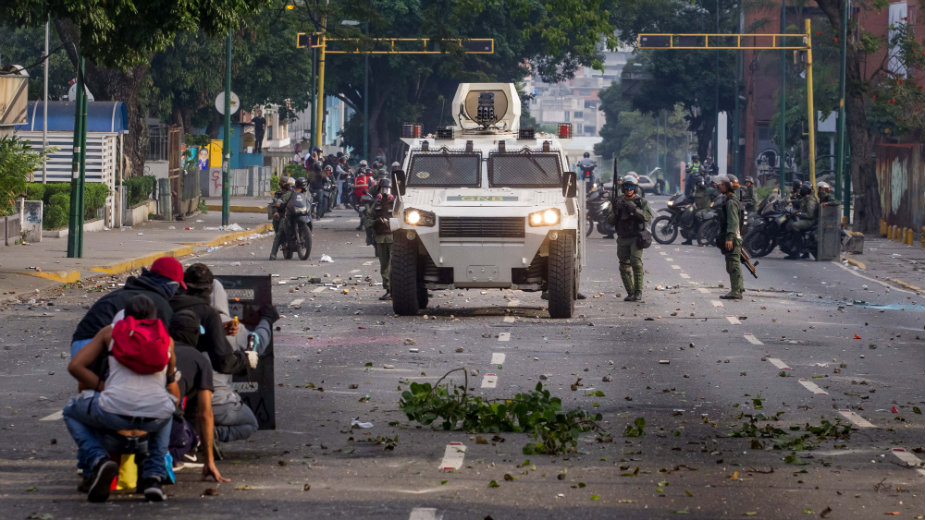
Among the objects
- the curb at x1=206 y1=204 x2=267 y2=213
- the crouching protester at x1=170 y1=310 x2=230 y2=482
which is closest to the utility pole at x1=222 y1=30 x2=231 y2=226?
the curb at x1=206 y1=204 x2=267 y2=213

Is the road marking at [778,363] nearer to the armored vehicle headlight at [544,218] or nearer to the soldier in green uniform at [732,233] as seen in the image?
the armored vehicle headlight at [544,218]

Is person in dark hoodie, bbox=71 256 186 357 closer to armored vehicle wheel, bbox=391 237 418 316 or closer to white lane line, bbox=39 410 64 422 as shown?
white lane line, bbox=39 410 64 422

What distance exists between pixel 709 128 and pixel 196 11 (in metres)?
74.0

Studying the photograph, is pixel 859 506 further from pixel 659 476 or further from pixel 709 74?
pixel 709 74

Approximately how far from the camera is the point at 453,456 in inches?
382

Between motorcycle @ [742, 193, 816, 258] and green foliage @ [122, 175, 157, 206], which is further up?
green foliage @ [122, 175, 157, 206]

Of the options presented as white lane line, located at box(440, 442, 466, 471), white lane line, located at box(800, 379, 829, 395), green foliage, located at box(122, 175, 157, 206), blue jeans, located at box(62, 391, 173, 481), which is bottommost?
white lane line, located at box(440, 442, 466, 471)

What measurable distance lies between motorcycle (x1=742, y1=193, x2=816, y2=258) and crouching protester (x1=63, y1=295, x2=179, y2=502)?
86.6 feet

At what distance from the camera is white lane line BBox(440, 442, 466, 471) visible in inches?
367

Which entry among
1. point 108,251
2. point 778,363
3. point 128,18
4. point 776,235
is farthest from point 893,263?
point 778,363

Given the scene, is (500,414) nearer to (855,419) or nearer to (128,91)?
(855,419)

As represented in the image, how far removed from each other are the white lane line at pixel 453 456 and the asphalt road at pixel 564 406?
0.04 metres

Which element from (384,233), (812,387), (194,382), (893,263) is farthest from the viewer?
(893,263)

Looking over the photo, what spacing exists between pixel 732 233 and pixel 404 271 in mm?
5769
